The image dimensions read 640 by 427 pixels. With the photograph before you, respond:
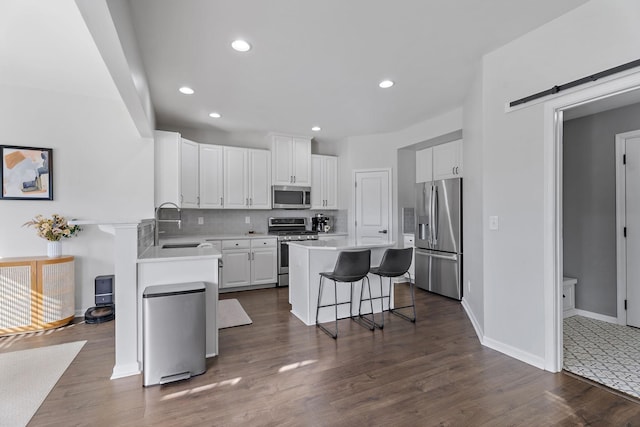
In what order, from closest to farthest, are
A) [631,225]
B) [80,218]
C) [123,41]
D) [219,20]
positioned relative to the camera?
[123,41] → [219,20] → [631,225] → [80,218]

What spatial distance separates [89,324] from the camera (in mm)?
3436

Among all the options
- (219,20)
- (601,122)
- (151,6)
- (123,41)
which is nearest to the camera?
(123,41)

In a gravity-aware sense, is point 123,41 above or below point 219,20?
below

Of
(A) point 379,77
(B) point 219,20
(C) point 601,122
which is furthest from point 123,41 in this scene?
(C) point 601,122

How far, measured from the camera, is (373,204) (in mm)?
5684

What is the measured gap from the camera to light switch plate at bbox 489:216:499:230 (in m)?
2.75

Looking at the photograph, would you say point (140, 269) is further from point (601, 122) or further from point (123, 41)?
point (601, 122)

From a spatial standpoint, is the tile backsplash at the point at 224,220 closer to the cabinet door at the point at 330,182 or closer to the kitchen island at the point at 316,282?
the cabinet door at the point at 330,182

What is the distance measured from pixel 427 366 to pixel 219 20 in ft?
10.3

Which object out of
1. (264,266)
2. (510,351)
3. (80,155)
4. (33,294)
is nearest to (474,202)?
(510,351)

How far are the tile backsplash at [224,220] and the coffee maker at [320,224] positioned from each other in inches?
5.4

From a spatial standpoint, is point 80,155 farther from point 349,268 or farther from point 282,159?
point 349,268

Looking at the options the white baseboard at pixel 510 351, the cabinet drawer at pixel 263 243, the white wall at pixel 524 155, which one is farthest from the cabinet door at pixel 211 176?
the white baseboard at pixel 510 351

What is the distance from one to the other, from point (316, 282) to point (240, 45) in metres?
2.46
